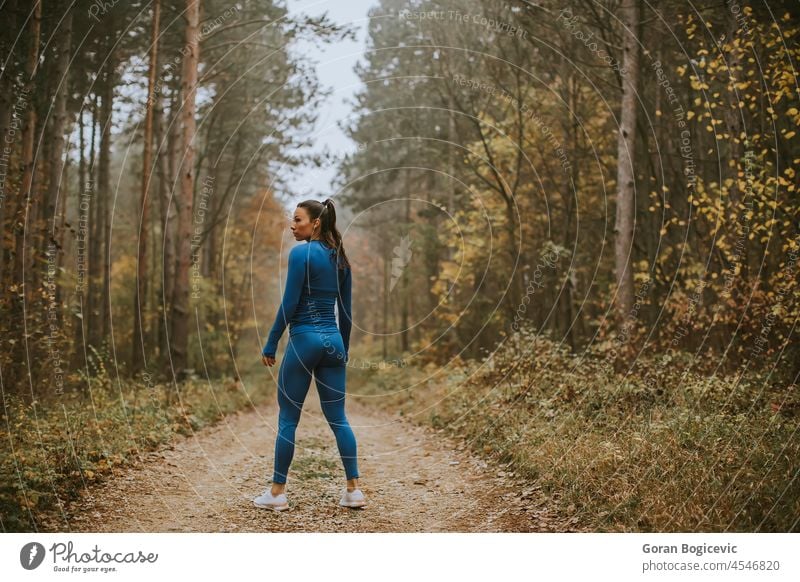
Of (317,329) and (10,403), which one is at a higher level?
(317,329)

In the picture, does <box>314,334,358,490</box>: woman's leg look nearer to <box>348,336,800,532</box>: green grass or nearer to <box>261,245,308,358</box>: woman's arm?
<box>261,245,308,358</box>: woman's arm

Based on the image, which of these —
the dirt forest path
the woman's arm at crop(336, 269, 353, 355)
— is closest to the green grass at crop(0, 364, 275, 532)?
the dirt forest path

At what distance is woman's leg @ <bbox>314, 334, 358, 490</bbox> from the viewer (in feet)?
16.8

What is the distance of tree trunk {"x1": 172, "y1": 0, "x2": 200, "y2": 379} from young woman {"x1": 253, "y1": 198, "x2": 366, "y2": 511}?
7306mm

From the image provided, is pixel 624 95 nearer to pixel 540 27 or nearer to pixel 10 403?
pixel 540 27

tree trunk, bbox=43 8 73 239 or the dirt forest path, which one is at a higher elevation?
tree trunk, bbox=43 8 73 239

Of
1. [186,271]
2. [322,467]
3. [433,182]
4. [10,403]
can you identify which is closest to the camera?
[10,403]

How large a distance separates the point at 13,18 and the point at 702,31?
10.6 m

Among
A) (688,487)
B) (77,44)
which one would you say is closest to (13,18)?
(77,44)

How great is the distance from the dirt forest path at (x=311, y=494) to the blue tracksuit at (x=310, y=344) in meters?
0.56

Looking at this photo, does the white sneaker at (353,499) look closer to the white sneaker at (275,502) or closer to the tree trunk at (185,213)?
the white sneaker at (275,502)

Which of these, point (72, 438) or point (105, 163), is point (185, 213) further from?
point (72, 438)

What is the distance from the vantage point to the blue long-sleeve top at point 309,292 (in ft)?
16.4
